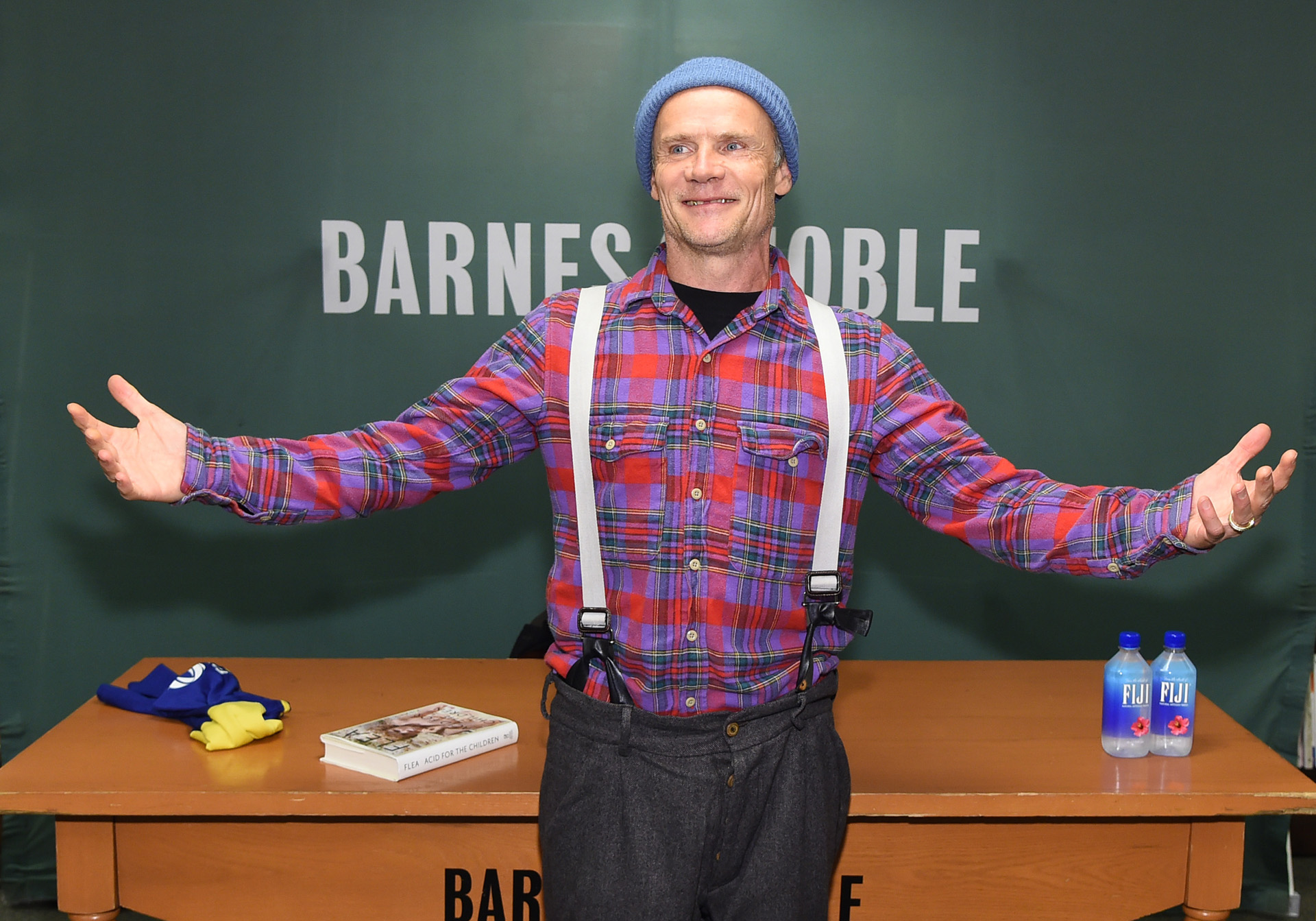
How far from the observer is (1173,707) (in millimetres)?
2039

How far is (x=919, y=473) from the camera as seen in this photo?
5.81 ft

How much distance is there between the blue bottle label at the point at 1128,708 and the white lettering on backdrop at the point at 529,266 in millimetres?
1384

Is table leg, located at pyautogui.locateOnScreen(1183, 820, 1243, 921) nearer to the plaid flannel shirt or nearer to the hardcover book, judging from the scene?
the plaid flannel shirt

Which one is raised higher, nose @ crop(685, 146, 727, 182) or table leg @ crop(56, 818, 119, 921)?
nose @ crop(685, 146, 727, 182)

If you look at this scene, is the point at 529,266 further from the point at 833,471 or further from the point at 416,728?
the point at 833,471

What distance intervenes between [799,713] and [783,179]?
838 millimetres

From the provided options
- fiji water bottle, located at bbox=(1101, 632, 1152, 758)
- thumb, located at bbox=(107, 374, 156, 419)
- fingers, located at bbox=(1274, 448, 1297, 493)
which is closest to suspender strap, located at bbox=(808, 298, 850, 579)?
fingers, located at bbox=(1274, 448, 1297, 493)

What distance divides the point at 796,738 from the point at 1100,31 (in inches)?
95.5

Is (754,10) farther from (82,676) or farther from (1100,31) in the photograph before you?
(82,676)

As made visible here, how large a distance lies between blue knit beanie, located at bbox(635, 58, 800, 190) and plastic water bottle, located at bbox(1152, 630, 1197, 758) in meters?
1.13

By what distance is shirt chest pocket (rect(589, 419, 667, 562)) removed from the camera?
164cm

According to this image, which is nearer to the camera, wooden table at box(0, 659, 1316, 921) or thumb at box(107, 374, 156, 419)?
thumb at box(107, 374, 156, 419)

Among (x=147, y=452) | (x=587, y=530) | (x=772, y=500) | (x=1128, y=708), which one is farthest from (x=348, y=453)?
(x=1128, y=708)

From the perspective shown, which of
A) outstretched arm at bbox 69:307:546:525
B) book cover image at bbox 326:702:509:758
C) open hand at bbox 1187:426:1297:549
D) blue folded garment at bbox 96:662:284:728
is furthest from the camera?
blue folded garment at bbox 96:662:284:728
